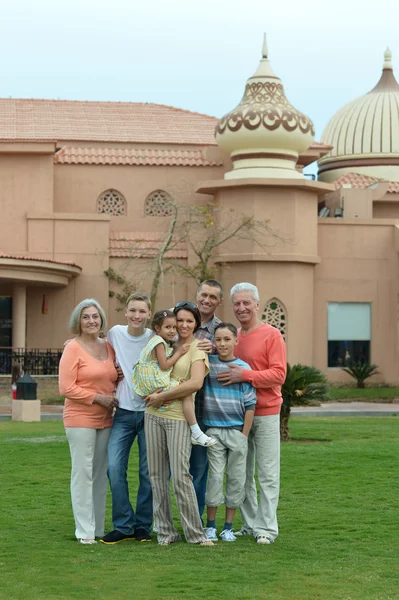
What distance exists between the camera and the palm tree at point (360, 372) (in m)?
32.3

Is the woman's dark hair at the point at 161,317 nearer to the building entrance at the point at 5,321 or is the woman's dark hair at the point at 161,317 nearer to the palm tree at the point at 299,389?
the palm tree at the point at 299,389

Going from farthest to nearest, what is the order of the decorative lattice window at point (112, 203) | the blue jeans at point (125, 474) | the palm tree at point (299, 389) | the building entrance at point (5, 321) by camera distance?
the decorative lattice window at point (112, 203) → the building entrance at point (5, 321) → the palm tree at point (299, 389) → the blue jeans at point (125, 474)

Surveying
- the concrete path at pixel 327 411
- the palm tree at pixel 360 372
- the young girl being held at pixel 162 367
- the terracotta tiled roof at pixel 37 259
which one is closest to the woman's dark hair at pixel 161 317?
the young girl being held at pixel 162 367

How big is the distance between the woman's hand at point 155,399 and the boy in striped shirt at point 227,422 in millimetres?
419

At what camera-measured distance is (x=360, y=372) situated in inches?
1271

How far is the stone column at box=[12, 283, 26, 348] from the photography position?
29875 millimetres

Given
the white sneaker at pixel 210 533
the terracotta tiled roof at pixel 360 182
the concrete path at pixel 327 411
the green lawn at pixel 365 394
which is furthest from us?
the terracotta tiled roof at pixel 360 182

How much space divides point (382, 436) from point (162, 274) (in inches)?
544

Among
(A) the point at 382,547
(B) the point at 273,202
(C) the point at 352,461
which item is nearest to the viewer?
(A) the point at 382,547

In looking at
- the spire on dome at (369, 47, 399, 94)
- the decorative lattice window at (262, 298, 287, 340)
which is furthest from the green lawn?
the spire on dome at (369, 47, 399, 94)

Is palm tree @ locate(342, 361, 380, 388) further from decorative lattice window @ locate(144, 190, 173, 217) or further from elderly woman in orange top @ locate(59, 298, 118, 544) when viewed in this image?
elderly woman in orange top @ locate(59, 298, 118, 544)

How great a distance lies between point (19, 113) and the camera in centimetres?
3516

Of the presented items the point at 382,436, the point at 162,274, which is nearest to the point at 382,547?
the point at 382,436

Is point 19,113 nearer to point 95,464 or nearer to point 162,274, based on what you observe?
point 162,274
